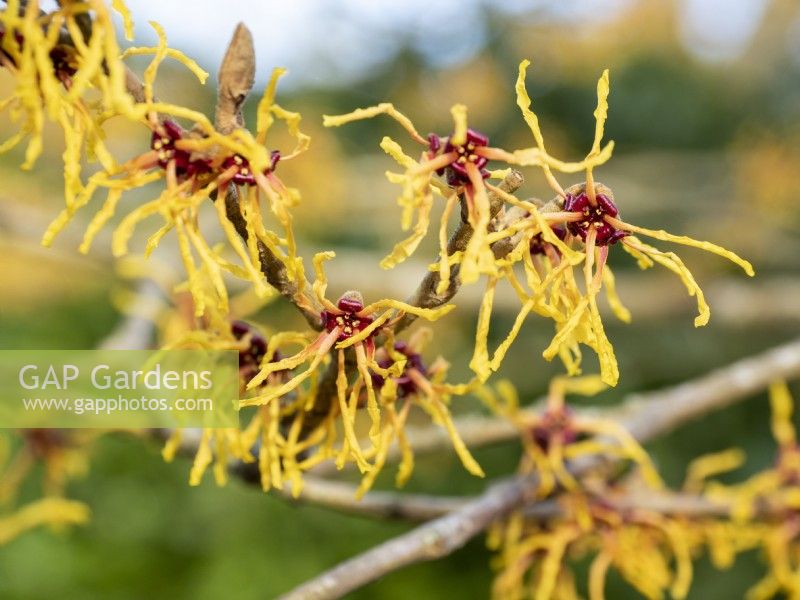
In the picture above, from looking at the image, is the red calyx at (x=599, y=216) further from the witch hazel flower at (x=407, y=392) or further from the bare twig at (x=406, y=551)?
the bare twig at (x=406, y=551)

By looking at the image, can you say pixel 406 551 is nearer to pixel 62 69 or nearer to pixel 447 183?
pixel 447 183

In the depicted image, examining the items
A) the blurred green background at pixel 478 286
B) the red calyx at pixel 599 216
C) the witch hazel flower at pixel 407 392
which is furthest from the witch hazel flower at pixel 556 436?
the blurred green background at pixel 478 286

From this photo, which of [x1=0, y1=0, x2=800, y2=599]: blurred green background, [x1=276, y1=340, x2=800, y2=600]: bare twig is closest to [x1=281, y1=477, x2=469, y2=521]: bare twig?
[x1=276, y1=340, x2=800, y2=600]: bare twig

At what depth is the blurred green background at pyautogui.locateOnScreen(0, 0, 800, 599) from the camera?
312cm

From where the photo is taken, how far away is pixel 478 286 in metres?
2.24

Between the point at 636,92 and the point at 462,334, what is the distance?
1879 millimetres

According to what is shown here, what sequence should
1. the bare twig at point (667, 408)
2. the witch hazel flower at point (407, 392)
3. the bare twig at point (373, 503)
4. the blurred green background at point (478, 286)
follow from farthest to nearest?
the blurred green background at point (478, 286)
the bare twig at point (667, 408)
the bare twig at point (373, 503)
the witch hazel flower at point (407, 392)

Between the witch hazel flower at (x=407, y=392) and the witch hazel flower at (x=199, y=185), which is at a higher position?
the witch hazel flower at (x=199, y=185)

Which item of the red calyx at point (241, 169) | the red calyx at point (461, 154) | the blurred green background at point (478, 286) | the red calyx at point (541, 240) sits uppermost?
the red calyx at point (461, 154)

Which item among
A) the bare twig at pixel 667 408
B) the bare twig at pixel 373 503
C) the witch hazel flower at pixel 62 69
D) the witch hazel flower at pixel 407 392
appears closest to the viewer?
the witch hazel flower at pixel 62 69

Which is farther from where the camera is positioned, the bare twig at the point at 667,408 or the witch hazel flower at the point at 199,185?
the bare twig at the point at 667,408

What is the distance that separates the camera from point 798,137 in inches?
153

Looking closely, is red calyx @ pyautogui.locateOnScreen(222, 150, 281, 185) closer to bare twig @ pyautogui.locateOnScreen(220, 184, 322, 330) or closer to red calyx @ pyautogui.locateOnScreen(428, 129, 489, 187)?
bare twig @ pyautogui.locateOnScreen(220, 184, 322, 330)

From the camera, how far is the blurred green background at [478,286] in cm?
312
